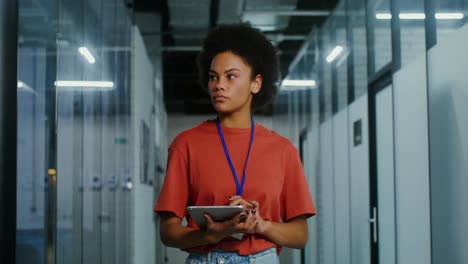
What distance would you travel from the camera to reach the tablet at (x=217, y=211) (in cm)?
136

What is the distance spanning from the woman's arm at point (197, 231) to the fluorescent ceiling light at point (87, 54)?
220 cm

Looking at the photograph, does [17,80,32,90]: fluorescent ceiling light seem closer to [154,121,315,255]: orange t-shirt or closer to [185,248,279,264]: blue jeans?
[154,121,315,255]: orange t-shirt

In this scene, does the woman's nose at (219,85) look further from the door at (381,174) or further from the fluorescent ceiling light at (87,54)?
the door at (381,174)

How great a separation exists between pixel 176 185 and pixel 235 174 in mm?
148

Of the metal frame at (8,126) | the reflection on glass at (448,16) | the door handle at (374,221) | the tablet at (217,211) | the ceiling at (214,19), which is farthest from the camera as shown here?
the ceiling at (214,19)

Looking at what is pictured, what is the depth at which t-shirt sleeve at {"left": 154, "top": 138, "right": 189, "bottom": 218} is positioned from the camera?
155 centimetres

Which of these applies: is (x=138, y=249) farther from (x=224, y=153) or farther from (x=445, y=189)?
(x=224, y=153)

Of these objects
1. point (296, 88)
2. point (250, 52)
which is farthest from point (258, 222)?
point (296, 88)

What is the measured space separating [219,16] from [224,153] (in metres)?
6.57

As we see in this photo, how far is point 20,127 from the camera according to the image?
2.48 m

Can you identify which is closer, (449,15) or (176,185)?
(176,185)

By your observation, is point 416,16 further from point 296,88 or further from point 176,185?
point 296,88

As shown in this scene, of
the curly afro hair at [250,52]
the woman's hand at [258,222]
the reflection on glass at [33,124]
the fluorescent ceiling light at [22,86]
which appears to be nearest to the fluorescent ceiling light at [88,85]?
the reflection on glass at [33,124]

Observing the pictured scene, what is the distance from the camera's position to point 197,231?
1.48 m
